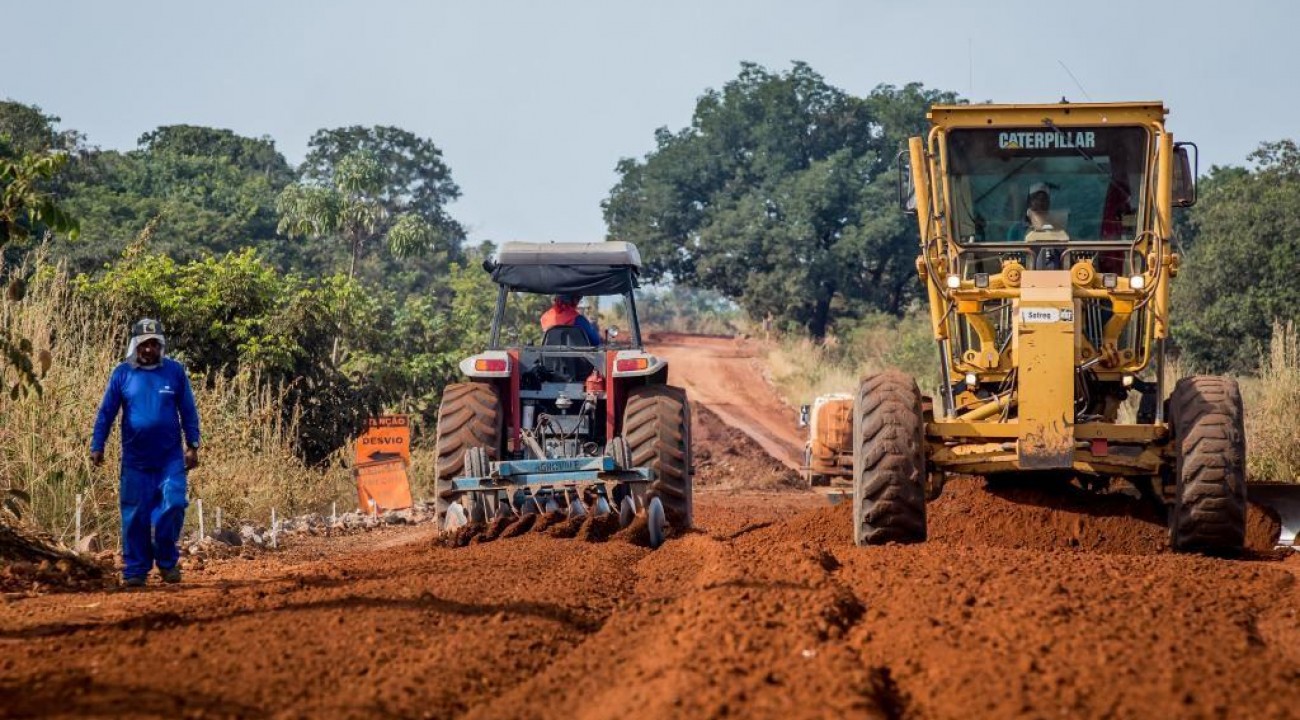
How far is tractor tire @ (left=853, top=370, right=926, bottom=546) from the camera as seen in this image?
33.9ft

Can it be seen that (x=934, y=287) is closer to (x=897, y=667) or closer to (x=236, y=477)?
(x=897, y=667)

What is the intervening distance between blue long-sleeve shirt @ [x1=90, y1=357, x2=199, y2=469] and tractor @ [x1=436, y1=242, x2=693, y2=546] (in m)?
2.48

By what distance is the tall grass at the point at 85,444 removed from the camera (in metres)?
12.2

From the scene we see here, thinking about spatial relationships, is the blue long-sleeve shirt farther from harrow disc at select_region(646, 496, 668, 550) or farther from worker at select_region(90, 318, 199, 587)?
harrow disc at select_region(646, 496, 668, 550)

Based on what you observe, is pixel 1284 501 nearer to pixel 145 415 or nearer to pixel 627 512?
pixel 627 512

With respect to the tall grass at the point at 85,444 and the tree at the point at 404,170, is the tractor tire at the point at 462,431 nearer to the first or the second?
the tall grass at the point at 85,444

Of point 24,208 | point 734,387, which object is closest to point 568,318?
point 24,208

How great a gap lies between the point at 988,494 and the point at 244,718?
822 centimetres

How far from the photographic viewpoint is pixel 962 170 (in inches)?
464

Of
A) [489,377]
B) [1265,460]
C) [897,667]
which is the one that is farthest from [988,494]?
[897,667]

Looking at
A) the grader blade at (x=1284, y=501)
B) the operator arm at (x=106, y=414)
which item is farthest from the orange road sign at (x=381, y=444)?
the grader blade at (x=1284, y=501)

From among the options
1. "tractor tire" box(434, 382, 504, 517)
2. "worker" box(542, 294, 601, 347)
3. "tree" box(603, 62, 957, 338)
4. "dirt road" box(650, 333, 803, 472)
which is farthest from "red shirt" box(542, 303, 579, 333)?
"tree" box(603, 62, 957, 338)

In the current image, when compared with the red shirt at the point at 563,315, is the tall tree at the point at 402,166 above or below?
above

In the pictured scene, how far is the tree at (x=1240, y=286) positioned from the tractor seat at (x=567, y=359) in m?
21.0
